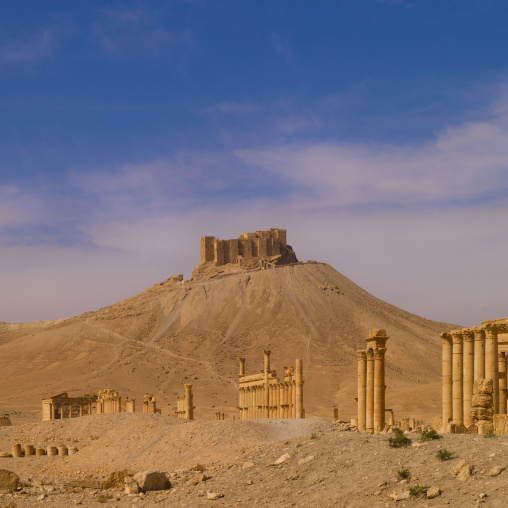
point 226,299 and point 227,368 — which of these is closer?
point 227,368

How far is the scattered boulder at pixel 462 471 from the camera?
14656 millimetres

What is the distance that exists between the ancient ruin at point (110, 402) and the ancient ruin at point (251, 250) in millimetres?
76976

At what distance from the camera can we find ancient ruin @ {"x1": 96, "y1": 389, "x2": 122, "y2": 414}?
58.5 m

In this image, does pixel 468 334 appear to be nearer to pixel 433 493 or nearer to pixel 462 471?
pixel 462 471

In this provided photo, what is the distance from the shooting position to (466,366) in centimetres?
2855

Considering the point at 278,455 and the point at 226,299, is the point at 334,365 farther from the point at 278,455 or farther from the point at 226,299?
the point at 278,455

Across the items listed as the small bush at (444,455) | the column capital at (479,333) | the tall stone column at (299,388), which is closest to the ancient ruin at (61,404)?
the tall stone column at (299,388)

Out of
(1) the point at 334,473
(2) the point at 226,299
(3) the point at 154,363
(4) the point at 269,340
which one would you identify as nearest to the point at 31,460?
(1) the point at 334,473

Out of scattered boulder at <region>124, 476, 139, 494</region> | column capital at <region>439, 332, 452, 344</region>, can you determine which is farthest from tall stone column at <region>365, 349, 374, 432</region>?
scattered boulder at <region>124, 476, 139, 494</region>

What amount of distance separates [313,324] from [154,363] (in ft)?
77.6

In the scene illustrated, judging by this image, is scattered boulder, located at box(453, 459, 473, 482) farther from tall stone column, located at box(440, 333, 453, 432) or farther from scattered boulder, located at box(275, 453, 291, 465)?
tall stone column, located at box(440, 333, 453, 432)

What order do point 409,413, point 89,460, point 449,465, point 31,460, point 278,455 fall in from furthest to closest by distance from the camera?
point 409,413, point 31,460, point 89,460, point 278,455, point 449,465

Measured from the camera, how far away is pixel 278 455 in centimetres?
1981

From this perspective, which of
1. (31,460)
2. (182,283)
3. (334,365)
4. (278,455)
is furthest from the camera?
(182,283)
